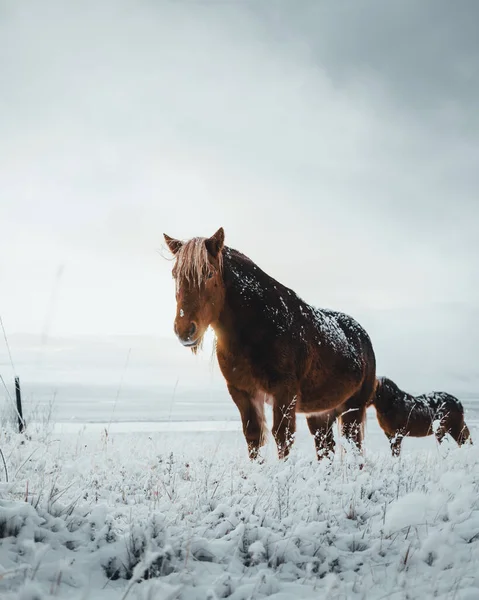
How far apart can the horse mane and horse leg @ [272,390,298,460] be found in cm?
154

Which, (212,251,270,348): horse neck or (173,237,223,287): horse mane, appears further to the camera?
(212,251,270,348): horse neck

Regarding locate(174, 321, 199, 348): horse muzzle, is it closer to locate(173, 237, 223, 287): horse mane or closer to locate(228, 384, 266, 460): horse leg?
locate(173, 237, 223, 287): horse mane

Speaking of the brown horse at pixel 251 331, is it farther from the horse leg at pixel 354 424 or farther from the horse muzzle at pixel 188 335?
the horse leg at pixel 354 424

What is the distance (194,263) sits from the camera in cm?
461

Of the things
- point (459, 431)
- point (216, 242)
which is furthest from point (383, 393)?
point (216, 242)

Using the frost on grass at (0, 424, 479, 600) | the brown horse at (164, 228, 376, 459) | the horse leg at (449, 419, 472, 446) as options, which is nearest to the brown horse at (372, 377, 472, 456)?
the horse leg at (449, 419, 472, 446)

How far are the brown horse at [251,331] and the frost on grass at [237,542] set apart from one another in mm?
1476

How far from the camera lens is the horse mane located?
459 cm

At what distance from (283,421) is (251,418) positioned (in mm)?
474

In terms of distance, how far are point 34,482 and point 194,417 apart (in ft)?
92.1

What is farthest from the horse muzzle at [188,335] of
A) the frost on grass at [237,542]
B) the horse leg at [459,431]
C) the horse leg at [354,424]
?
the horse leg at [459,431]

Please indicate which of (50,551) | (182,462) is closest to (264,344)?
(182,462)

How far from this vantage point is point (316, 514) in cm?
278

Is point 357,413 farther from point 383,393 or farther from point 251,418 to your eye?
point 383,393
